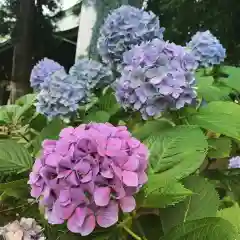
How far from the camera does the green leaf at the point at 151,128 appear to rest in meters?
0.80

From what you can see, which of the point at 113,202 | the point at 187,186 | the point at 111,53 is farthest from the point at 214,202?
the point at 111,53

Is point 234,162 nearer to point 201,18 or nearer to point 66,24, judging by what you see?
point 201,18

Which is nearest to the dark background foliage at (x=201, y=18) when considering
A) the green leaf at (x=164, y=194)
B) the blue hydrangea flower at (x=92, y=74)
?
the blue hydrangea flower at (x=92, y=74)

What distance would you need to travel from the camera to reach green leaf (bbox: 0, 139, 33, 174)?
782 millimetres

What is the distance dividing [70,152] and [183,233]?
149mm

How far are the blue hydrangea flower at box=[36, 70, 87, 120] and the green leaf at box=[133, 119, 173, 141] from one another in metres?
0.23

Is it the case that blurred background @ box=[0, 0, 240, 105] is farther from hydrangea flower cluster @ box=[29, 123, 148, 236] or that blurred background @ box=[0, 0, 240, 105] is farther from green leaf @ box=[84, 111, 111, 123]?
hydrangea flower cluster @ box=[29, 123, 148, 236]

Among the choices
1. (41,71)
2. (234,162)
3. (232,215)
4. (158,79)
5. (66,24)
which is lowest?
(66,24)

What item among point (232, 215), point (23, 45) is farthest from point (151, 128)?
point (23, 45)

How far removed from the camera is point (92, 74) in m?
1.12

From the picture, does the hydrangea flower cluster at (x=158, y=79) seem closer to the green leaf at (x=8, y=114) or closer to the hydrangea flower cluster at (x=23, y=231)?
the hydrangea flower cluster at (x=23, y=231)

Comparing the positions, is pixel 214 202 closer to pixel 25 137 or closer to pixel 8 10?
pixel 25 137

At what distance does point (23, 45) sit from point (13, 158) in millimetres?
4767

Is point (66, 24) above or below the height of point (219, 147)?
below
